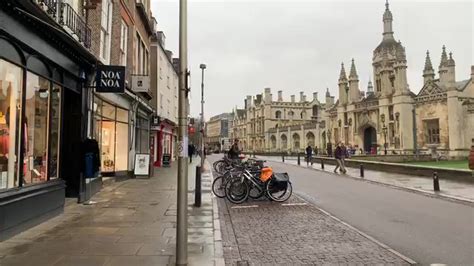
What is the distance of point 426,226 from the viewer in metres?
8.59

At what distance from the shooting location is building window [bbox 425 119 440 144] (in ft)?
143

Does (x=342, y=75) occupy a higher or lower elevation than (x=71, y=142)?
higher

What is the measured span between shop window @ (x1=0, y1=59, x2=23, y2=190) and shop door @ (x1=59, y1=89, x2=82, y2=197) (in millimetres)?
3040

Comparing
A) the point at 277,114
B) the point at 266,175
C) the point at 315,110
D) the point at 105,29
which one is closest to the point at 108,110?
the point at 105,29

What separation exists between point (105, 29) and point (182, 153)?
34.2 feet

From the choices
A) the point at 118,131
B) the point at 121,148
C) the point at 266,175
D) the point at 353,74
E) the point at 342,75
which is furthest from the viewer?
the point at 342,75

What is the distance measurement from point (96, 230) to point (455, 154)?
4099 cm

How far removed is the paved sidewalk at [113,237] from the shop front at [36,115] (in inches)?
22.3

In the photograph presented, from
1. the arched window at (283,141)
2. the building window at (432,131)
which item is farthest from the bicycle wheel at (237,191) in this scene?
the arched window at (283,141)

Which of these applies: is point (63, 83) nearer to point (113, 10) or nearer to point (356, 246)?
point (113, 10)

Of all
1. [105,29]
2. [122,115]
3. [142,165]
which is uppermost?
[105,29]

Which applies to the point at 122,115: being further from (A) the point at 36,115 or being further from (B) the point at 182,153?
(B) the point at 182,153

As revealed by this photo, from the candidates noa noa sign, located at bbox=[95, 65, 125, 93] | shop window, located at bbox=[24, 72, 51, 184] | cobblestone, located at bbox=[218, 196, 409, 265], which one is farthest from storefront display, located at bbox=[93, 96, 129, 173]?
cobblestone, located at bbox=[218, 196, 409, 265]

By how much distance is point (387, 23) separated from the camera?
187 feet
